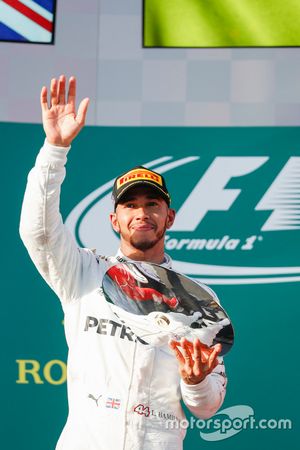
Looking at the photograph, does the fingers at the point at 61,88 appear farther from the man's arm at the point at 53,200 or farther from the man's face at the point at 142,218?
the man's face at the point at 142,218

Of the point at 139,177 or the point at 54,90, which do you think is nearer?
the point at 54,90

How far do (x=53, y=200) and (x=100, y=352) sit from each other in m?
0.40

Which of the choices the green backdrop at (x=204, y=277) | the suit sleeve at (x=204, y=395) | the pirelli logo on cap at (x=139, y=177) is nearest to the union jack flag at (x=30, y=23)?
the green backdrop at (x=204, y=277)

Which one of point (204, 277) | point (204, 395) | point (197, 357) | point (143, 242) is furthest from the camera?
point (204, 277)

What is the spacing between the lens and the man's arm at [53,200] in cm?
205

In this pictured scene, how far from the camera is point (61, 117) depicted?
2.11 metres

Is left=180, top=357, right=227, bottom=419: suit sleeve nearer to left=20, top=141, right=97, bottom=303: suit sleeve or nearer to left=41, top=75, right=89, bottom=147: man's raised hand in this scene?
left=20, top=141, right=97, bottom=303: suit sleeve

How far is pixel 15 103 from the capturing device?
345cm

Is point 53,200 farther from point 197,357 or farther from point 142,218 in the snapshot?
point 197,357

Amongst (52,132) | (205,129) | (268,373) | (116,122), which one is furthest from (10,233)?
(52,132)

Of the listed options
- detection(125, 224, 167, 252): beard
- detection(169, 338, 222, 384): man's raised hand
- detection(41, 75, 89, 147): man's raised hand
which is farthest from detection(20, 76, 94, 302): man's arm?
detection(169, 338, 222, 384): man's raised hand

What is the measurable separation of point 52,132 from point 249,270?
1.55 m

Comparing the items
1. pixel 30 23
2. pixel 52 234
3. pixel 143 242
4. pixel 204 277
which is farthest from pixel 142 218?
pixel 30 23

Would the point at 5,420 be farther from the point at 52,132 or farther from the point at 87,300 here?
the point at 52,132
